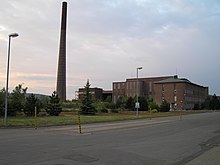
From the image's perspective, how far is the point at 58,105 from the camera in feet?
155

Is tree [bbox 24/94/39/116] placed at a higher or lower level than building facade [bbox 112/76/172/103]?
lower

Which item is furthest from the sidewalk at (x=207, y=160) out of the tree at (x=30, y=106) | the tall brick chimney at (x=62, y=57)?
the tall brick chimney at (x=62, y=57)

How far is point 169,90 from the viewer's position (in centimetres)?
13412

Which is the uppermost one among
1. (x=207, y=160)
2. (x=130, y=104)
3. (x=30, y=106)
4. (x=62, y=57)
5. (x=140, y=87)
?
(x=62, y=57)

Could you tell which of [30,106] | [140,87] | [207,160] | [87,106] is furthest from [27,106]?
[140,87]

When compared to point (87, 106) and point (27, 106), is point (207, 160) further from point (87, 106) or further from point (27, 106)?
point (87, 106)

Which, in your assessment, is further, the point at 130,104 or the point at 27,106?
the point at 130,104

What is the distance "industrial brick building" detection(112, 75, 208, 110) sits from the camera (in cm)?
13099

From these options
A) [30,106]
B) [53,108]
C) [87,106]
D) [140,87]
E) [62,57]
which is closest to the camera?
[30,106]

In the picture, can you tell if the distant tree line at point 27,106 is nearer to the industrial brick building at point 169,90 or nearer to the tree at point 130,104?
the tree at point 130,104

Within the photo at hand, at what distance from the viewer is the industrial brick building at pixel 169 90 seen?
130988 mm

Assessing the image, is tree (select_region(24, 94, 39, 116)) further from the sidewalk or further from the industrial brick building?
the industrial brick building

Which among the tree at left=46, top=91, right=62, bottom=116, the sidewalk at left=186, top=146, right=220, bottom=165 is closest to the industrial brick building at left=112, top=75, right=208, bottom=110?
the tree at left=46, top=91, right=62, bottom=116

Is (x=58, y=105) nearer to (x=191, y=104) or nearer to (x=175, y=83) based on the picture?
(x=175, y=83)
